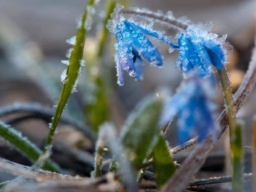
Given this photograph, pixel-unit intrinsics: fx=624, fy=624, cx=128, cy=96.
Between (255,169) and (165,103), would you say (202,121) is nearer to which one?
(165,103)

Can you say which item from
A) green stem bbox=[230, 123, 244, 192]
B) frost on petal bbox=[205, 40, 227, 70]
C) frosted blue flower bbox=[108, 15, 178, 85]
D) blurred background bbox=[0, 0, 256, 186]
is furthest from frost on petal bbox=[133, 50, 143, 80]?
blurred background bbox=[0, 0, 256, 186]

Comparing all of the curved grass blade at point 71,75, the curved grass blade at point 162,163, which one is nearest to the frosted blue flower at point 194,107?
the curved grass blade at point 162,163

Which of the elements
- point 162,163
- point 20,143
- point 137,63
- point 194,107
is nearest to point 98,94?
point 20,143

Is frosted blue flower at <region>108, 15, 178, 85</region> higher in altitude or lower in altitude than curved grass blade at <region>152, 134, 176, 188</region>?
higher

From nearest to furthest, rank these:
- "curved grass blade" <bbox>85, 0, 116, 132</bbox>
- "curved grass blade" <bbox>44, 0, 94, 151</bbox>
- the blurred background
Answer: "curved grass blade" <bbox>44, 0, 94, 151</bbox> → "curved grass blade" <bbox>85, 0, 116, 132</bbox> → the blurred background

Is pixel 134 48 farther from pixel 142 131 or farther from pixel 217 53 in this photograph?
pixel 142 131

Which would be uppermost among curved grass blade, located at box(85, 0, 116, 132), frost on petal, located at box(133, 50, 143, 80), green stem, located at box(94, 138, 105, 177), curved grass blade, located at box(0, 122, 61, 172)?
curved grass blade, located at box(85, 0, 116, 132)

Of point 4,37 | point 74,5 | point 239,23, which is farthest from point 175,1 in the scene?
point 4,37

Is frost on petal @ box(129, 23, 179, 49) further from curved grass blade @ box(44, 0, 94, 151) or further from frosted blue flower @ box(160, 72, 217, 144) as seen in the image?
frosted blue flower @ box(160, 72, 217, 144)
